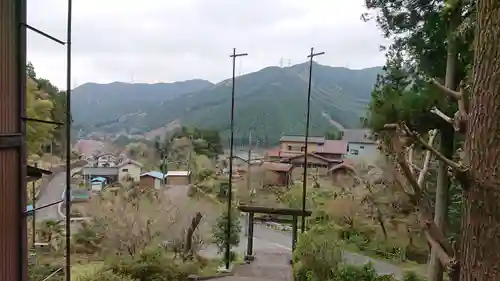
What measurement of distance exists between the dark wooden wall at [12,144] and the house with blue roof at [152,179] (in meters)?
5.58

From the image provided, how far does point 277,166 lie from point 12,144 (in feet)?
21.7

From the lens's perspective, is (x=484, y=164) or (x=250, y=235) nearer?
(x=484, y=164)

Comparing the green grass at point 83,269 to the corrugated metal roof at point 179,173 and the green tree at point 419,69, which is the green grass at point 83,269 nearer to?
the corrugated metal roof at point 179,173

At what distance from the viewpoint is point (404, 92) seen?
13.3 ft

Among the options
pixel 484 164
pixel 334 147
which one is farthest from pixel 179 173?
pixel 484 164

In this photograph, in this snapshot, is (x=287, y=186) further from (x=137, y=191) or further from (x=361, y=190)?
(x=137, y=191)

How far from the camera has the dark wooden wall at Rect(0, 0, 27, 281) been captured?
94.4 inches

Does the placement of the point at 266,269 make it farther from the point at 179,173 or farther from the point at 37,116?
the point at 37,116

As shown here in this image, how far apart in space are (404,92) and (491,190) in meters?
3.47

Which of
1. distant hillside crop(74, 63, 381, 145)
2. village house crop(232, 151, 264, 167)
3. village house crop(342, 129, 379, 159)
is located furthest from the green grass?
village house crop(342, 129, 379, 159)

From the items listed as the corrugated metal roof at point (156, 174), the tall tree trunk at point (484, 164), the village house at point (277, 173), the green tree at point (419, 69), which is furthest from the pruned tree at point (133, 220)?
the tall tree trunk at point (484, 164)

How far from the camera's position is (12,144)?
246 cm

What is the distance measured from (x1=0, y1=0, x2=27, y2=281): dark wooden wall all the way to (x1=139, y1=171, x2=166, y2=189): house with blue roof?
18.3 feet

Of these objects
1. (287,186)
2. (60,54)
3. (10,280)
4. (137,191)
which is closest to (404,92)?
(60,54)
